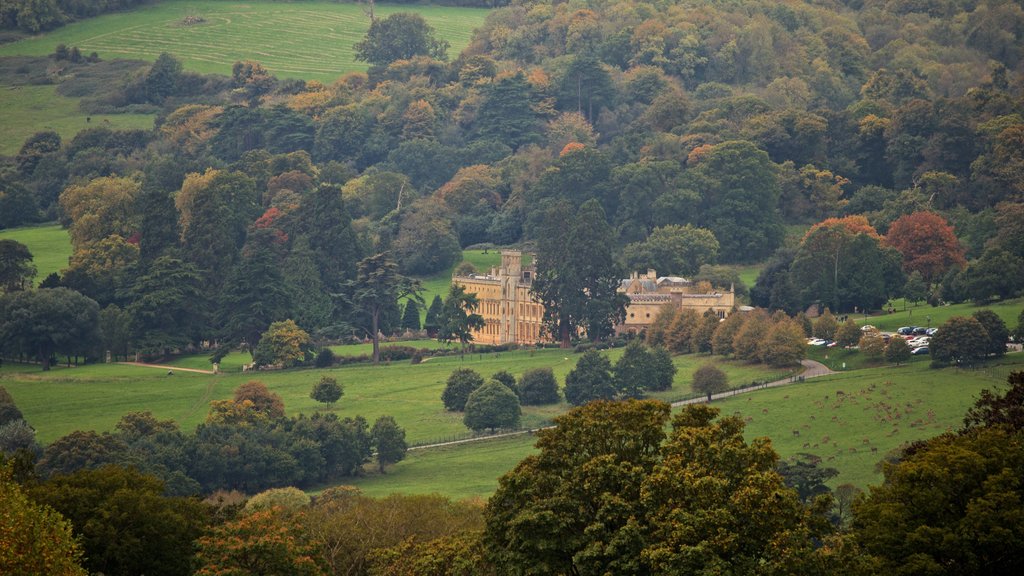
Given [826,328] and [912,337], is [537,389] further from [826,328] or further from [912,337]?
[912,337]

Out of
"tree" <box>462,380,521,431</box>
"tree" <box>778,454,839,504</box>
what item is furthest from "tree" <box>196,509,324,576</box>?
"tree" <box>462,380,521,431</box>

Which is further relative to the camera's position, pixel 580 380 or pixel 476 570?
pixel 580 380

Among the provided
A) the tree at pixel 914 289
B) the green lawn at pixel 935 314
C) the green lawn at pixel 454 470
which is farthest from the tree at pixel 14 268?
the tree at pixel 914 289

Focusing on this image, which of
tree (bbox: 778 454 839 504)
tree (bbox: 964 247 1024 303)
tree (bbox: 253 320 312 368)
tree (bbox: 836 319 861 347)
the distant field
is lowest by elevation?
tree (bbox: 253 320 312 368)

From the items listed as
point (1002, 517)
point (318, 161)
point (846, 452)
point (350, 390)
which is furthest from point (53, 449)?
point (318, 161)

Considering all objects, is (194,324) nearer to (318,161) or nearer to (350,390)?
(350,390)

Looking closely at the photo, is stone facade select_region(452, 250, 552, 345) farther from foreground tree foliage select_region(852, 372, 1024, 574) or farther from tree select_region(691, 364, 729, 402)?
foreground tree foliage select_region(852, 372, 1024, 574)

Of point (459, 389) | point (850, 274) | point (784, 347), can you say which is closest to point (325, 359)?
point (459, 389)
